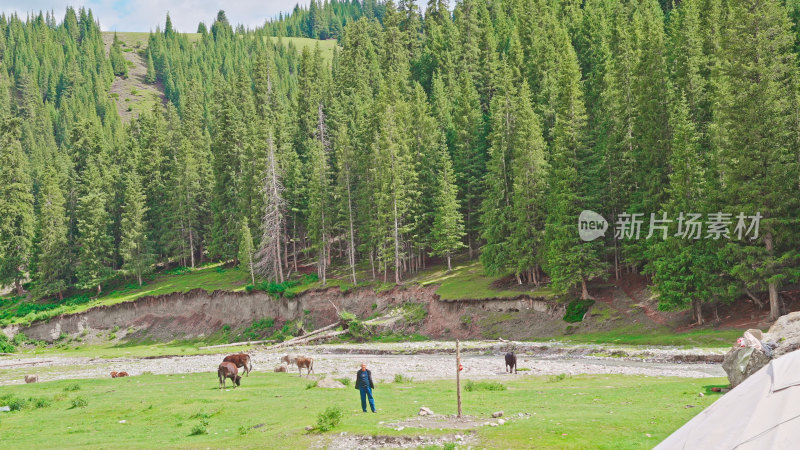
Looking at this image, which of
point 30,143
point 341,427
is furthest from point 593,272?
point 30,143

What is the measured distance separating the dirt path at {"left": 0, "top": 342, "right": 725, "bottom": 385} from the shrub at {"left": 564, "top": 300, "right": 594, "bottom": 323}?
7.19 metres

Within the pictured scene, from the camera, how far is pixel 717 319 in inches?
1651

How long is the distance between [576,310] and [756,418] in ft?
140

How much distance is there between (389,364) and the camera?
1588 inches

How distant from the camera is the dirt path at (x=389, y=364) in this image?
108 feet

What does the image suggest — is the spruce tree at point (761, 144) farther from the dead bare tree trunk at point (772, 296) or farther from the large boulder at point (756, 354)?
the large boulder at point (756, 354)

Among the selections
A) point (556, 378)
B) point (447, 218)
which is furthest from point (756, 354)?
point (447, 218)

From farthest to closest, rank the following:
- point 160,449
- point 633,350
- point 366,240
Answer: point 366,240 → point 633,350 → point 160,449

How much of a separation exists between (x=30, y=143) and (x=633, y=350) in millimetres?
183158

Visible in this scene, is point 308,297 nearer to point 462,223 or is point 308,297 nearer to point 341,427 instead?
point 462,223

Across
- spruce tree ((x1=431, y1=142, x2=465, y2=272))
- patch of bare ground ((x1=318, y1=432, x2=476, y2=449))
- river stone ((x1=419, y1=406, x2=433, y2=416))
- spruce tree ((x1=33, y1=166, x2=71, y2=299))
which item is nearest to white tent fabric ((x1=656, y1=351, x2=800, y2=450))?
patch of bare ground ((x1=318, y1=432, x2=476, y2=449))

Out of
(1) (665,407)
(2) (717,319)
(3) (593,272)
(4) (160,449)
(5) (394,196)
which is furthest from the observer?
(5) (394,196)

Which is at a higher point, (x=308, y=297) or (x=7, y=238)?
(x=7, y=238)

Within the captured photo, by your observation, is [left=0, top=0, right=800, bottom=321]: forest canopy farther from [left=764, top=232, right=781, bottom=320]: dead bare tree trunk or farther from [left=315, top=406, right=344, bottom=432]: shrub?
[left=315, top=406, right=344, bottom=432]: shrub
